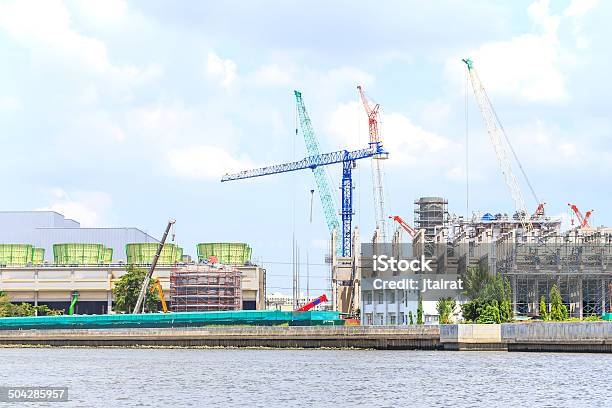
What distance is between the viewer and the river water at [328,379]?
86250 mm

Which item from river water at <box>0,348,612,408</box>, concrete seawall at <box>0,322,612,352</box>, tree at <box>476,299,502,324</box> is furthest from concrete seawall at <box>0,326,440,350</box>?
tree at <box>476,299,502,324</box>

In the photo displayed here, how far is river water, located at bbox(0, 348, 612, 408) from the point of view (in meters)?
86.2

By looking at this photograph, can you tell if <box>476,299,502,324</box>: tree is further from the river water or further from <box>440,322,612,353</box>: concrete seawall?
the river water

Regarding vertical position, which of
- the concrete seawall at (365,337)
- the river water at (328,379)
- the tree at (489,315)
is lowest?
the river water at (328,379)

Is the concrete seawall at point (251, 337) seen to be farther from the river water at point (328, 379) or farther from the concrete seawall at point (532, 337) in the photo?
the concrete seawall at point (532, 337)

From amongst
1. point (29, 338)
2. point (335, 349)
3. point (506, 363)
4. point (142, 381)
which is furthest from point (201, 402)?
point (29, 338)

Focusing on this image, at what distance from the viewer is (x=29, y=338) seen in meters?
196

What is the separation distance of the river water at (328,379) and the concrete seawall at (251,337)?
27.6ft

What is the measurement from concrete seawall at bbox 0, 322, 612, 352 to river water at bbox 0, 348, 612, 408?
2.40m

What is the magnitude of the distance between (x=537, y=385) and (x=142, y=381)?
36.3m

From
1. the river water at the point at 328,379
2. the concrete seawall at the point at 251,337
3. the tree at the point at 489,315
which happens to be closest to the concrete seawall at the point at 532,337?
the river water at the point at 328,379

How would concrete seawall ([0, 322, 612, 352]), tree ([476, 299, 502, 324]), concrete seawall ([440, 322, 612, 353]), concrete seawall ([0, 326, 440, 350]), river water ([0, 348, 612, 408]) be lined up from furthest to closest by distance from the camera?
tree ([476, 299, 502, 324]) → concrete seawall ([0, 326, 440, 350]) → concrete seawall ([0, 322, 612, 352]) → concrete seawall ([440, 322, 612, 353]) → river water ([0, 348, 612, 408])

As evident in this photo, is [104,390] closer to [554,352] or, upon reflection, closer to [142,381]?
[142,381]

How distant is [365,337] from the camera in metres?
164
